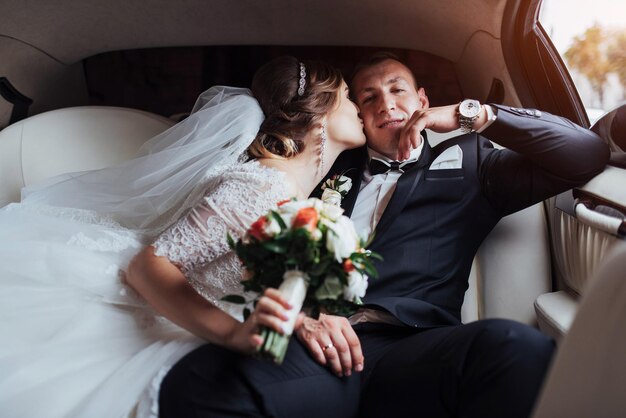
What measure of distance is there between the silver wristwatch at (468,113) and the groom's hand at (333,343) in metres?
0.73

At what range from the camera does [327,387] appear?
1446 millimetres

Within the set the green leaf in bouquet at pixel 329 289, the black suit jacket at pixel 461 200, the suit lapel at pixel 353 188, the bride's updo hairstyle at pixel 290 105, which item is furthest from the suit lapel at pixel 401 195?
the green leaf in bouquet at pixel 329 289

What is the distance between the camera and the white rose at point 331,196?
74.5 inches

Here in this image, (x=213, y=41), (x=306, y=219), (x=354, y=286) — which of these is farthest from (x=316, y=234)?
(x=213, y=41)

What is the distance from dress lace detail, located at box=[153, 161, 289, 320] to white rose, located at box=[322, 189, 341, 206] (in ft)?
0.88

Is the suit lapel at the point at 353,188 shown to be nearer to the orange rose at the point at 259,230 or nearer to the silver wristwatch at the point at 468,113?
the silver wristwatch at the point at 468,113

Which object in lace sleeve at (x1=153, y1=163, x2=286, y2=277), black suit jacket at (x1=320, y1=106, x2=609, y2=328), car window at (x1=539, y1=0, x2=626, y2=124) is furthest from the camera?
car window at (x1=539, y1=0, x2=626, y2=124)

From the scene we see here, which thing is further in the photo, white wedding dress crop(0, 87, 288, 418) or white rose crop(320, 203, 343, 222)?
white wedding dress crop(0, 87, 288, 418)

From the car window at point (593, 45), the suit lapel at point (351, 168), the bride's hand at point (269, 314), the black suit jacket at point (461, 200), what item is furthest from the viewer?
the suit lapel at point (351, 168)

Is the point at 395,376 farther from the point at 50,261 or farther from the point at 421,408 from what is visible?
the point at 50,261

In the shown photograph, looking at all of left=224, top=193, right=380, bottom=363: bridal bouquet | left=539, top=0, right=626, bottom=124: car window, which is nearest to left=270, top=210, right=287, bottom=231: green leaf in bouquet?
left=224, top=193, right=380, bottom=363: bridal bouquet

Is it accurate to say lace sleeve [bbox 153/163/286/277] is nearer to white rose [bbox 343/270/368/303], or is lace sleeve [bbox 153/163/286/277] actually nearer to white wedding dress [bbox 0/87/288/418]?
white wedding dress [bbox 0/87/288/418]

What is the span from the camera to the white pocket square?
6.12 ft

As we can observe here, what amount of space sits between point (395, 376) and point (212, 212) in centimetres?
66
